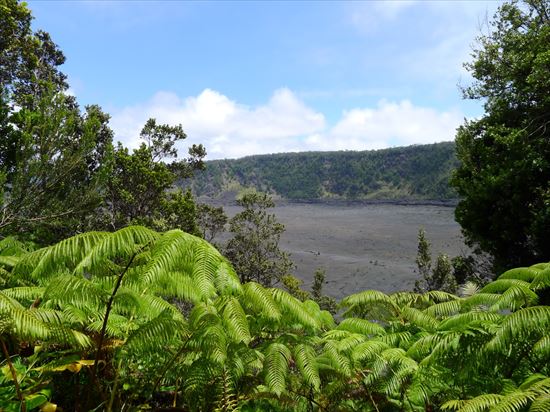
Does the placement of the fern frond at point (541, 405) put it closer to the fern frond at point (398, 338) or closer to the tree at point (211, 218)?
the fern frond at point (398, 338)

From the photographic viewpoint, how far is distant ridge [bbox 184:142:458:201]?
119463 mm

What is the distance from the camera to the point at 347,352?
4.11 m

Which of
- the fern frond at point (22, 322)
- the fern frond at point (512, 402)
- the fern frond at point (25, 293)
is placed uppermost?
the fern frond at point (22, 322)

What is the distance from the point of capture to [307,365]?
353 centimetres

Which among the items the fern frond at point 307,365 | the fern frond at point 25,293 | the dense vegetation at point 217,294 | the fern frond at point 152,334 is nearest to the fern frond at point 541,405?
the dense vegetation at point 217,294

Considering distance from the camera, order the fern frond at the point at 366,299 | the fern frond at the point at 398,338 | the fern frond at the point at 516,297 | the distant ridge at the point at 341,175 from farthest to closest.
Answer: the distant ridge at the point at 341,175 → the fern frond at the point at 366,299 → the fern frond at the point at 398,338 → the fern frond at the point at 516,297

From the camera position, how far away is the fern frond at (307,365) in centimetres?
340

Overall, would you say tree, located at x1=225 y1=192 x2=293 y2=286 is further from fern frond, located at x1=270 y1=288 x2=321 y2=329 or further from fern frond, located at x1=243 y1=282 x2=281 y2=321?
fern frond, located at x1=243 y1=282 x2=281 y2=321

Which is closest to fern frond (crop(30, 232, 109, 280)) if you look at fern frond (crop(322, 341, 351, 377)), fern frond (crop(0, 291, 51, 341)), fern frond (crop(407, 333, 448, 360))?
fern frond (crop(0, 291, 51, 341))

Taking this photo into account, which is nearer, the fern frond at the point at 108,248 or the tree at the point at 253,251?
the fern frond at the point at 108,248

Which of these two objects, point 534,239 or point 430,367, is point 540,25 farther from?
point 430,367

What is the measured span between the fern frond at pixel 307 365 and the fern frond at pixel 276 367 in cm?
12

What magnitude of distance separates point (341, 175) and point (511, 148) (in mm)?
136991

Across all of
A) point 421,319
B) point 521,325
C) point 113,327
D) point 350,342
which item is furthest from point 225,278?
point 421,319
